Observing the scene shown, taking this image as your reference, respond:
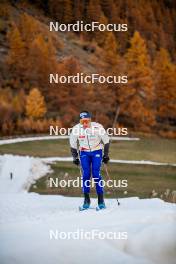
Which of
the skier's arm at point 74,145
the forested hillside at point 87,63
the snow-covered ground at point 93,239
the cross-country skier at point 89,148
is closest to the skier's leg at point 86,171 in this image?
the cross-country skier at point 89,148

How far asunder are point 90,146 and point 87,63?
1830mm

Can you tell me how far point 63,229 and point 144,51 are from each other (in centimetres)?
490

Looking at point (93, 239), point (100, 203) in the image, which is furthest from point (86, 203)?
point (93, 239)

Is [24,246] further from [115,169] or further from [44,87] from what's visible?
[44,87]

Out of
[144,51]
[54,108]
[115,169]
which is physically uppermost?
[144,51]

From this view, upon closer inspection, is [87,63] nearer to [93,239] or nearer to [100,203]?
[100,203]

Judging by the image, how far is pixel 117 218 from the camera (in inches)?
280

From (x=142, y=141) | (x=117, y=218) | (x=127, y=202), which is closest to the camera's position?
(x=117, y=218)

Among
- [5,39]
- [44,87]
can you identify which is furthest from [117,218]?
[5,39]

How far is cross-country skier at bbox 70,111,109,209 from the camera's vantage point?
8148 millimetres

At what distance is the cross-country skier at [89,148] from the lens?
8.15m

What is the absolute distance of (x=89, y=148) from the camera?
26.9ft

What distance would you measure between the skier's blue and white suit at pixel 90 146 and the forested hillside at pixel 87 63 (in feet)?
1.06

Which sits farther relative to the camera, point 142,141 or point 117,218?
point 142,141
